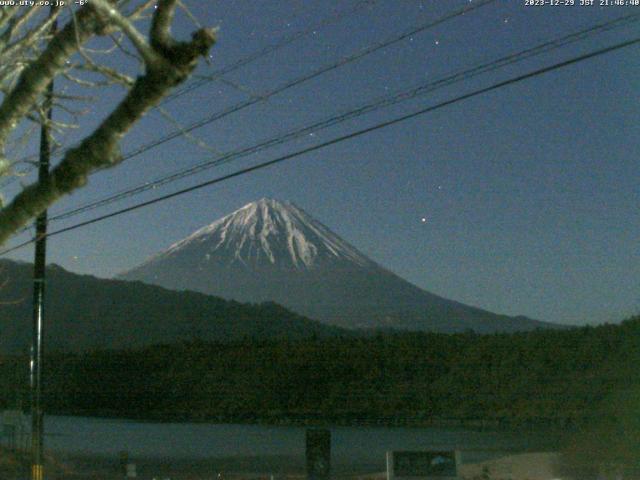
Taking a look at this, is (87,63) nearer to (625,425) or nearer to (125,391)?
(625,425)

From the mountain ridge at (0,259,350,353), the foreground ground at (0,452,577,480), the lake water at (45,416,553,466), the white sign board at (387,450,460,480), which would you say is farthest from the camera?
the mountain ridge at (0,259,350,353)

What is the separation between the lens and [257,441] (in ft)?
150

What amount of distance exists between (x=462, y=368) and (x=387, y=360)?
26.6 ft

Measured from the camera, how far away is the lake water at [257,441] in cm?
3762

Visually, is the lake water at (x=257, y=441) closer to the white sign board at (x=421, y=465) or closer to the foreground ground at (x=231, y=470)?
the foreground ground at (x=231, y=470)

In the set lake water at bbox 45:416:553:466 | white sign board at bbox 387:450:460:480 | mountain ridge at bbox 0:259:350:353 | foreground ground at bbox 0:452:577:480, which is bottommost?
lake water at bbox 45:416:553:466

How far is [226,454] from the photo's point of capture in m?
38.2

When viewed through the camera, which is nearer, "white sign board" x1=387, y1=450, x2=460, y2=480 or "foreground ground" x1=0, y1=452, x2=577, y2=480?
"white sign board" x1=387, y1=450, x2=460, y2=480

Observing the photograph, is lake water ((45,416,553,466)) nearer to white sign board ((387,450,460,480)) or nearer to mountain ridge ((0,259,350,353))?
white sign board ((387,450,460,480))

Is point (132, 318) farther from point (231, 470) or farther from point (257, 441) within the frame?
point (231, 470)

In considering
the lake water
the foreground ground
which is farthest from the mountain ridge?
the foreground ground

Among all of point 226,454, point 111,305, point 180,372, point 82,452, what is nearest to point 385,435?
point 226,454

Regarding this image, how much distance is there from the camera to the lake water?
3762 centimetres

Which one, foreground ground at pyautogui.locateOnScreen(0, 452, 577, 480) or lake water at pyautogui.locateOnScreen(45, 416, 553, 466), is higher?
foreground ground at pyautogui.locateOnScreen(0, 452, 577, 480)
